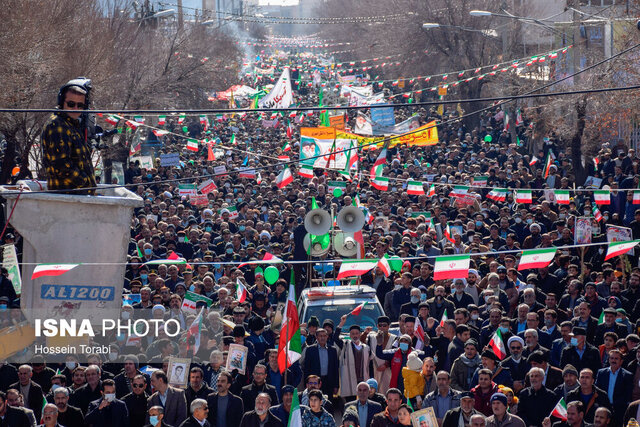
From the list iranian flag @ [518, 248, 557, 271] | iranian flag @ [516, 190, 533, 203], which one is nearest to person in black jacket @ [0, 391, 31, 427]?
iranian flag @ [518, 248, 557, 271]

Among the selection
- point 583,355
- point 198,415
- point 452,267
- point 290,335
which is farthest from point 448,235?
point 198,415

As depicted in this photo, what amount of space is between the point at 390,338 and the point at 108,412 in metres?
3.58

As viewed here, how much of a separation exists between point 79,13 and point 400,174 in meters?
10.6

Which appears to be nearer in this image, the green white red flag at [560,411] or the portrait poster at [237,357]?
the green white red flag at [560,411]

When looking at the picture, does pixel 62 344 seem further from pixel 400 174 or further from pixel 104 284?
pixel 400 174

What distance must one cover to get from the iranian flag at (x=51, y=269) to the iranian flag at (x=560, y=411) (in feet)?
15.6

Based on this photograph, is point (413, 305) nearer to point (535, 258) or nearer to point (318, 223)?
point (535, 258)

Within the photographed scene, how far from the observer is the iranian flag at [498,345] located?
459 inches

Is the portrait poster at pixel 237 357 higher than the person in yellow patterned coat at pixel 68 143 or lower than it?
lower

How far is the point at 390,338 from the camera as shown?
12188 mm

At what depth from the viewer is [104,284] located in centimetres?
967

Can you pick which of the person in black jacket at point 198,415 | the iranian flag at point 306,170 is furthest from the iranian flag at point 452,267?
the iranian flag at point 306,170

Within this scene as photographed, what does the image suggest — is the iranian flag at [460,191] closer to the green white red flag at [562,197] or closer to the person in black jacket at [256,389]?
the green white red flag at [562,197]

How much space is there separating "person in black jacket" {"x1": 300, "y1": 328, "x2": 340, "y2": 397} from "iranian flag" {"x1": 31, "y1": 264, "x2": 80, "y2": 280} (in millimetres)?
3478
